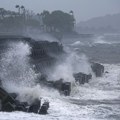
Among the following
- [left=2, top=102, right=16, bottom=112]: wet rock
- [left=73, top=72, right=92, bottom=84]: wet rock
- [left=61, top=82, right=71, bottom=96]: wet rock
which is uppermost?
[left=73, top=72, right=92, bottom=84]: wet rock

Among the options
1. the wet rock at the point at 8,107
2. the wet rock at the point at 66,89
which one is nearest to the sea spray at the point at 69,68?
the wet rock at the point at 66,89

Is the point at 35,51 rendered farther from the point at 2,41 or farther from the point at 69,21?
the point at 69,21

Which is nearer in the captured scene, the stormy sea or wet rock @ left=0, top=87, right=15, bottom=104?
the stormy sea

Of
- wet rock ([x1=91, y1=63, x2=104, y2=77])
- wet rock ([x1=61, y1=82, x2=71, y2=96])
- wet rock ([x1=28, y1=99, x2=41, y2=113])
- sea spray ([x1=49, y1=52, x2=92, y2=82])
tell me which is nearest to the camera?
wet rock ([x1=28, y1=99, x2=41, y2=113])

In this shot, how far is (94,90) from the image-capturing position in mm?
33375

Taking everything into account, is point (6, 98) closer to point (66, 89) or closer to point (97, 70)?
point (66, 89)

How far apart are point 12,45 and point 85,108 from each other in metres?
16.3

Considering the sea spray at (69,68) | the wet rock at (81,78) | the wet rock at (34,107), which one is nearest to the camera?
the wet rock at (34,107)

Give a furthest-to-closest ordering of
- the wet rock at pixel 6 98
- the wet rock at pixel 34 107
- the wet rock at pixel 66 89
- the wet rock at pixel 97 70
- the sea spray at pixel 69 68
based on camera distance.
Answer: the wet rock at pixel 97 70, the sea spray at pixel 69 68, the wet rock at pixel 66 89, the wet rock at pixel 6 98, the wet rock at pixel 34 107

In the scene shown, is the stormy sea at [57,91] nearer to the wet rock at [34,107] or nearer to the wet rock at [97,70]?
the wet rock at [97,70]

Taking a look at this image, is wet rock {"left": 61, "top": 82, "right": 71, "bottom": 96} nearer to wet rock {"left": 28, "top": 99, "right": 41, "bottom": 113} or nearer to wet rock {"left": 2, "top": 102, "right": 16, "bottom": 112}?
wet rock {"left": 28, "top": 99, "right": 41, "bottom": 113}

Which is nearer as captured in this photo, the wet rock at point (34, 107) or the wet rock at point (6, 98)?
the wet rock at point (34, 107)

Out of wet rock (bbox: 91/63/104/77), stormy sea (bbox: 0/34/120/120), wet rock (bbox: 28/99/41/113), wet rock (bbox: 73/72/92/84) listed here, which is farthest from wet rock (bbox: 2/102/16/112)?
wet rock (bbox: 91/63/104/77)

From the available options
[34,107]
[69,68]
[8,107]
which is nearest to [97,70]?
[69,68]
